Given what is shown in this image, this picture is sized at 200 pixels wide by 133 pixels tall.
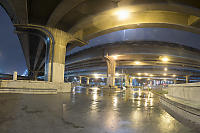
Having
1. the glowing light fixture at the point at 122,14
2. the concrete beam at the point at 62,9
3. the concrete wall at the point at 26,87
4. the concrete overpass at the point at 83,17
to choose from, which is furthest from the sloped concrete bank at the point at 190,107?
the concrete wall at the point at 26,87

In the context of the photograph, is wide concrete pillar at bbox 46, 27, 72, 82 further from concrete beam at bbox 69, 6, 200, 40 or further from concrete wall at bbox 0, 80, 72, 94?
concrete beam at bbox 69, 6, 200, 40

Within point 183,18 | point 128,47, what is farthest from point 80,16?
point 128,47

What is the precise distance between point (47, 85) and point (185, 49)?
2881cm

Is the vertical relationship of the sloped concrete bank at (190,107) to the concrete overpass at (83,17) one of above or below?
below

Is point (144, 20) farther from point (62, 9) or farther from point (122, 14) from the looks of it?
point (62, 9)

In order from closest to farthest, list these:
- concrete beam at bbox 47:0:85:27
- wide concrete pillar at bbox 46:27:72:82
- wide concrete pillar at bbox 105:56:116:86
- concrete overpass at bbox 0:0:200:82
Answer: concrete beam at bbox 47:0:85:27
concrete overpass at bbox 0:0:200:82
wide concrete pillar at bbox 46:27:72:82
wide concrete pillar at bbox 105:56:116:86

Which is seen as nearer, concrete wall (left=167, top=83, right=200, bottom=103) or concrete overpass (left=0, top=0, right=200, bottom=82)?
concrete wall (left=167, top=83, right=200, bottom=103)

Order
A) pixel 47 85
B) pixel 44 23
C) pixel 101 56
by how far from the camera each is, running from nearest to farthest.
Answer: pixel 47 85 < pixel 44 23 < pixel 101 56

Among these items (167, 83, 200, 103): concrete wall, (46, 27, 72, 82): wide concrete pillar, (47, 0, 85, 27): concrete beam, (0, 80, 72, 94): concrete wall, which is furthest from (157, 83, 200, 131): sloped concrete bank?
(46, 27, 72, 82): wide concrete pillar

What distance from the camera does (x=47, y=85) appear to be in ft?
53.7

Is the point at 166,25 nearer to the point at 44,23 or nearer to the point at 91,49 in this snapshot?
the point at 44,23

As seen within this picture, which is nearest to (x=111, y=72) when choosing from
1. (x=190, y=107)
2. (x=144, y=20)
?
(x=144, y=20)

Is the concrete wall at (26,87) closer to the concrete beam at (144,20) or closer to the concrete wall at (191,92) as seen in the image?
the concrete beam at (144,20)

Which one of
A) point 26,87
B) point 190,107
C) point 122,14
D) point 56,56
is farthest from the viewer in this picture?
point 56,56
